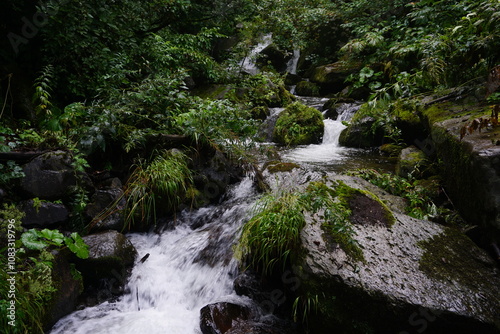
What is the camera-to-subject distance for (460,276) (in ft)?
8.12

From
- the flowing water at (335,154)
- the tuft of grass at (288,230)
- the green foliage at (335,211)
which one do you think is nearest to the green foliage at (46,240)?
the tuft of grass at (288,230)

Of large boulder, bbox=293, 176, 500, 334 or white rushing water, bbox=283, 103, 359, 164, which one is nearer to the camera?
large boulder, bbox=293, 176, 500, 334

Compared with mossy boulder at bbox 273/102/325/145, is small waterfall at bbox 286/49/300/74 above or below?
above

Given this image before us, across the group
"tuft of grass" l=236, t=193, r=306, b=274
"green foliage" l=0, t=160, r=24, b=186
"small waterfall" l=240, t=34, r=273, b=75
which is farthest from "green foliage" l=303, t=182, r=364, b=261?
"small waterfall" l=240, t=34, r=273, b=75

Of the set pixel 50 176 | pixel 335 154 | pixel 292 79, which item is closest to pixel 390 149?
pixel 335 154

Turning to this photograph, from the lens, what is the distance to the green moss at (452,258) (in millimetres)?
2471

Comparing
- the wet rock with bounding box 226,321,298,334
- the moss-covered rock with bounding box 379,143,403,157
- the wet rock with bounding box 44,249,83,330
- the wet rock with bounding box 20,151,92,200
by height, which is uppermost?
the wet rock with bounding box 20,151,92,200

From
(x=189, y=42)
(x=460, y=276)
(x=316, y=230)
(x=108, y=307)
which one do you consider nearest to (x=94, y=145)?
(x=108, y=307)

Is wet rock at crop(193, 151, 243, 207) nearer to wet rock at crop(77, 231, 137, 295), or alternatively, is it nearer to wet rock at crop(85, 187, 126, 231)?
wet rock at crop(85, 187, 126, 231)

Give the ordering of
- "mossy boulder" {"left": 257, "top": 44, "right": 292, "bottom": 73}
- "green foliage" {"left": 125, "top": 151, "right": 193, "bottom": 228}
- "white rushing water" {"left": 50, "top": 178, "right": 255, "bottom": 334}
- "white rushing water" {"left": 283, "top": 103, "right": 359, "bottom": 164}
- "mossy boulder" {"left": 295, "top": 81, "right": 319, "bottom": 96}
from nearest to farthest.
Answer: "white rushing water" {"left": 50, "top": 178, "right": 255, "bottom": 334} → "green foliage" {"left": 125, "top": 151, "right": 193, "bottom": 228} → "white rushing water" {"left": 283, "top": 103, "right": 359, "bottom": 164} → "mossy boulder" {"left": 295, "top": 81, "right": 319, "bottom": 96} → "mossy boulder" {"left": 257, "top": 44, "right": 292, "bottom": 73}

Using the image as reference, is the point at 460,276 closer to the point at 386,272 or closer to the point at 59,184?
the point at 386,272

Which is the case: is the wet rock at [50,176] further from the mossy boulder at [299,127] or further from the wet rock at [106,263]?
the mossy boulder at [299,127]

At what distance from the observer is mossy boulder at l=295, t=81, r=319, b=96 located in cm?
1226

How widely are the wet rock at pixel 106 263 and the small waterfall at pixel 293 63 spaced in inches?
551
